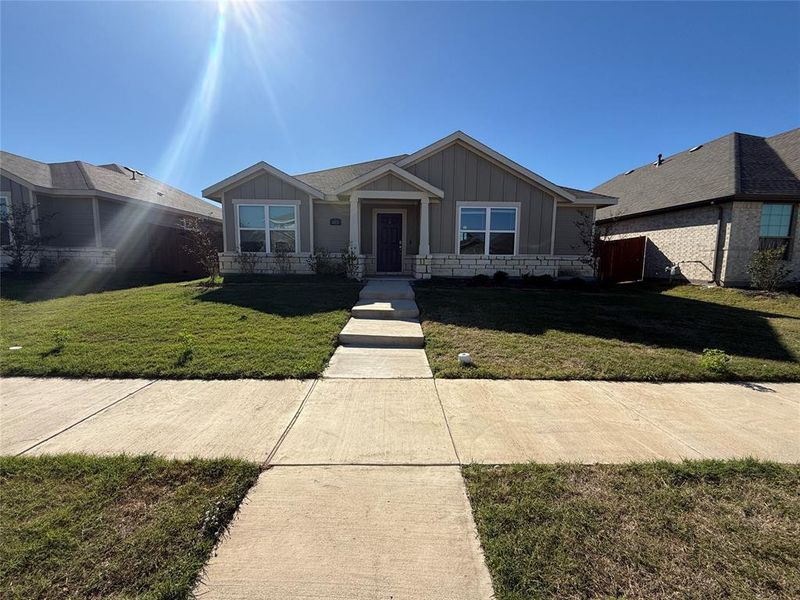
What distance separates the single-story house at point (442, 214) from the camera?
460 inches

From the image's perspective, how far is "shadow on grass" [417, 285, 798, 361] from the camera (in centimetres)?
614

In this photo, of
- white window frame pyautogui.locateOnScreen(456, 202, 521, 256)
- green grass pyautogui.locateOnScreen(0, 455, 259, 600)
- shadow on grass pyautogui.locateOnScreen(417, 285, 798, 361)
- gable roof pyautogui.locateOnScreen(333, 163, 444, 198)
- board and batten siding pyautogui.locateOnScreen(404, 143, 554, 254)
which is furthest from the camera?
white window frame pyautogui.locateOnScreen(456, 202, 521, 256)

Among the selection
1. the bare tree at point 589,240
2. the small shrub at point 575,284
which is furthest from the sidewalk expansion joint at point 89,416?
the bare tree at point 589,240

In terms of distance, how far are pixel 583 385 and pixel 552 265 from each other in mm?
8724

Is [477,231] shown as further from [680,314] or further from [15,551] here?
[15,551]

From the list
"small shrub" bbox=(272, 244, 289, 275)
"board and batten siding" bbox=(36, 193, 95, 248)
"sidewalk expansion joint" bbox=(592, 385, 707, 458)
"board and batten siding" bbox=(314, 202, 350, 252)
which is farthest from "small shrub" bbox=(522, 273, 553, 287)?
"board and batten siding" bbox=(36, 193, 95, 248)

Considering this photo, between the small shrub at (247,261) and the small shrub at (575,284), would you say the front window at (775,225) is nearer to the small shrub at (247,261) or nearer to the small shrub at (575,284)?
the small shrub at (575,284)

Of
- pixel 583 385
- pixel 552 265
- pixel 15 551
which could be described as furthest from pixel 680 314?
pixel 15 551

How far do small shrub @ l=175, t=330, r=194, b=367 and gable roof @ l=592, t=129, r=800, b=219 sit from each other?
→ 1569cm

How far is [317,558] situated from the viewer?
188 centimetres

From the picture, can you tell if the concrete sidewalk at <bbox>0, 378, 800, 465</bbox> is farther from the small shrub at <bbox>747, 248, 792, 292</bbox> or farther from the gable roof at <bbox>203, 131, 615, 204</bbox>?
the small shrub at <bbox>747, 248, 792, 292</bbox>

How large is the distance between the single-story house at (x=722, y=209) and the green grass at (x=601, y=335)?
2945 mm

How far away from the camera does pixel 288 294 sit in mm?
9094

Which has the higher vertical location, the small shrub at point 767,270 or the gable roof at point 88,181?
the gable roof at point 88,181
